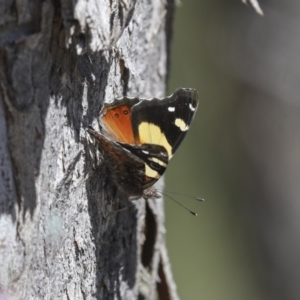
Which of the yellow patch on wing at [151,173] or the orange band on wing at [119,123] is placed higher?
the orange band on wing at [119,123]

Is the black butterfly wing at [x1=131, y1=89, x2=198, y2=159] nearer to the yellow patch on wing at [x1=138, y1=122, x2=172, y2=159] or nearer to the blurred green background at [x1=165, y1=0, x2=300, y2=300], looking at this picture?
the yellow patch on wing at [x1=138, y1=122, x2=172, y2=159]

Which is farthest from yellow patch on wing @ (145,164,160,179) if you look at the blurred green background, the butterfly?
the blurred green background

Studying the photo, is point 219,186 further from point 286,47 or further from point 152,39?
point 152,39

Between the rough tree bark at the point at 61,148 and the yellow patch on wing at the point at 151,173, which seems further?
the yellow patch on wing at the point at 151,173

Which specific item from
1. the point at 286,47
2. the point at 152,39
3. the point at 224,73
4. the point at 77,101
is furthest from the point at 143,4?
the point at 224,73

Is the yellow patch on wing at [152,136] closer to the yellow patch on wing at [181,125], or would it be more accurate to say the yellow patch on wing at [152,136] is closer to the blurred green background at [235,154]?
the yellow patch on wing at [181,125]

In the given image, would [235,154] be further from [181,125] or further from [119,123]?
[119,123]

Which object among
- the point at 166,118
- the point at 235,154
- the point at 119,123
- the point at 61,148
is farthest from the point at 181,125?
the point at 235,154

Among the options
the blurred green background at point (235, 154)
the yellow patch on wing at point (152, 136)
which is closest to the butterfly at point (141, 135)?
the yellow patch on wing at point (152, 136)
